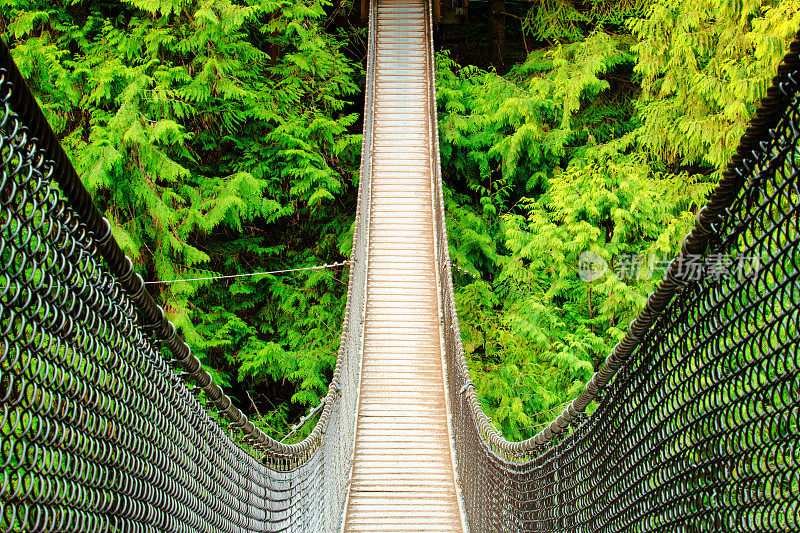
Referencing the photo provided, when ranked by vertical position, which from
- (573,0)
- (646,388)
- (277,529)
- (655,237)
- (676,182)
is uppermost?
(646,388)

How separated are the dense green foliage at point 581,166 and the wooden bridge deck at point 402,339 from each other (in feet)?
2.32

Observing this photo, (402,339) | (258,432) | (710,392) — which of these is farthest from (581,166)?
(710,392)

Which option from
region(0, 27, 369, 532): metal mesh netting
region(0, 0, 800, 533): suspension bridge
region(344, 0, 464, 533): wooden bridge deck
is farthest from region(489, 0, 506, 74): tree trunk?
region(0, 27, 369, 532): metal mesh netting

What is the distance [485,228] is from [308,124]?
278 cm

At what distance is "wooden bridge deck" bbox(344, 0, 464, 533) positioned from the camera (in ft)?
16.6

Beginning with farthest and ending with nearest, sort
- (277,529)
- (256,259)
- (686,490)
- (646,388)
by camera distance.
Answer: (256,259) < (277,529) < (646,388) < (686,490)

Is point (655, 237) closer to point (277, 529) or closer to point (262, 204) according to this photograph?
point (262, 204)

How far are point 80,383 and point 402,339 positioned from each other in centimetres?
535

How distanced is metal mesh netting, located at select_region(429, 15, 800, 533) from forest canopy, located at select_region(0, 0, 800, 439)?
195 inches

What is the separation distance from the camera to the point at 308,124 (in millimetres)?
8742

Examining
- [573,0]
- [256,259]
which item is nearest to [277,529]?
[256,259]

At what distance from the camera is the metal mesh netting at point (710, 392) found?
3.39ft

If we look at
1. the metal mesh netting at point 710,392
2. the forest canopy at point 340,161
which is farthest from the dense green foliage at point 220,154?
the metal mesh netting at point 710,392

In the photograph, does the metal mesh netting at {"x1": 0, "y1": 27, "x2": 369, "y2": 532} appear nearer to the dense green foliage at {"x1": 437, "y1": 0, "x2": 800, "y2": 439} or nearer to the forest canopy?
the forest canopy
